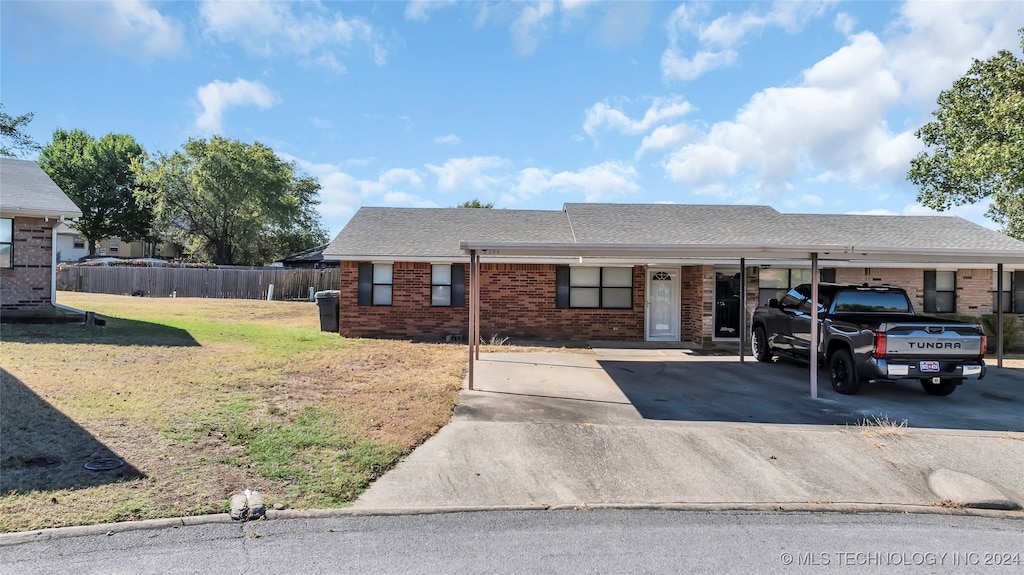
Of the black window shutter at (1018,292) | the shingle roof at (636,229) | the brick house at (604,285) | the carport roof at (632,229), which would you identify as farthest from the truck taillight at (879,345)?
the black window shutter at (1018,292)

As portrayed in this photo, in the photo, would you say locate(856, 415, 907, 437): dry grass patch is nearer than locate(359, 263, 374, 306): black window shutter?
Yes

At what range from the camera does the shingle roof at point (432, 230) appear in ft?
49.4

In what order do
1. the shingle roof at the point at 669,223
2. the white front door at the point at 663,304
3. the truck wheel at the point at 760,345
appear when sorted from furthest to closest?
the white front door at the point at 663,304 → the shingle roof at the point at 669,223 → the truck wheel at the point at 760,345

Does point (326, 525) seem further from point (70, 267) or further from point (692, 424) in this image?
point (70, 267)

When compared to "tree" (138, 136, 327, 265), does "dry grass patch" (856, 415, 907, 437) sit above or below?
below

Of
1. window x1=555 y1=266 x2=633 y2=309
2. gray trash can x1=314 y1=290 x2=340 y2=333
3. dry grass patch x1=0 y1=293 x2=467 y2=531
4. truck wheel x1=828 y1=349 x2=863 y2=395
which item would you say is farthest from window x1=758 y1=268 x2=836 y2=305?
gray trash can x1=314 y1=290 x2=340 y2=333

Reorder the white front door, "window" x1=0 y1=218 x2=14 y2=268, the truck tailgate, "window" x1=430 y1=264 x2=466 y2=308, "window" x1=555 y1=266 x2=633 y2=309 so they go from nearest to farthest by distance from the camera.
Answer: the truck tailgate < "window" x1=0 y1=218 x2=14 y2=268 < "window" x1=430 y1=264 x2=466 y2=308 < "window" x1=555 y1=266 x2=633 y2=309 < the white front door

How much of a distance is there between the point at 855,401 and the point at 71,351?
13.1m

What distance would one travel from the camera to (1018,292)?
15906 millimetres

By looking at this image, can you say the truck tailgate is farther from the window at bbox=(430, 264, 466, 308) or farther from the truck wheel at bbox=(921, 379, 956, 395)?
the window at bbox=(430, 264, 466, 308)

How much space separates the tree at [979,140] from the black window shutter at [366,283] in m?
18.2

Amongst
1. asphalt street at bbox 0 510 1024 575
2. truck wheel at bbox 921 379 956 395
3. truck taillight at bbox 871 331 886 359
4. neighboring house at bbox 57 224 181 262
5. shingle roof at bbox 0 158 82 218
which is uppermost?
neighboring house at bbox 57 224 181 262

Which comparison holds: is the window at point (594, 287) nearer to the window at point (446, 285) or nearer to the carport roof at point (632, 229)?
the carport roof at point (632, 229)

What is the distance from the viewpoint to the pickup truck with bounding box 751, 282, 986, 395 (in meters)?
8.05
